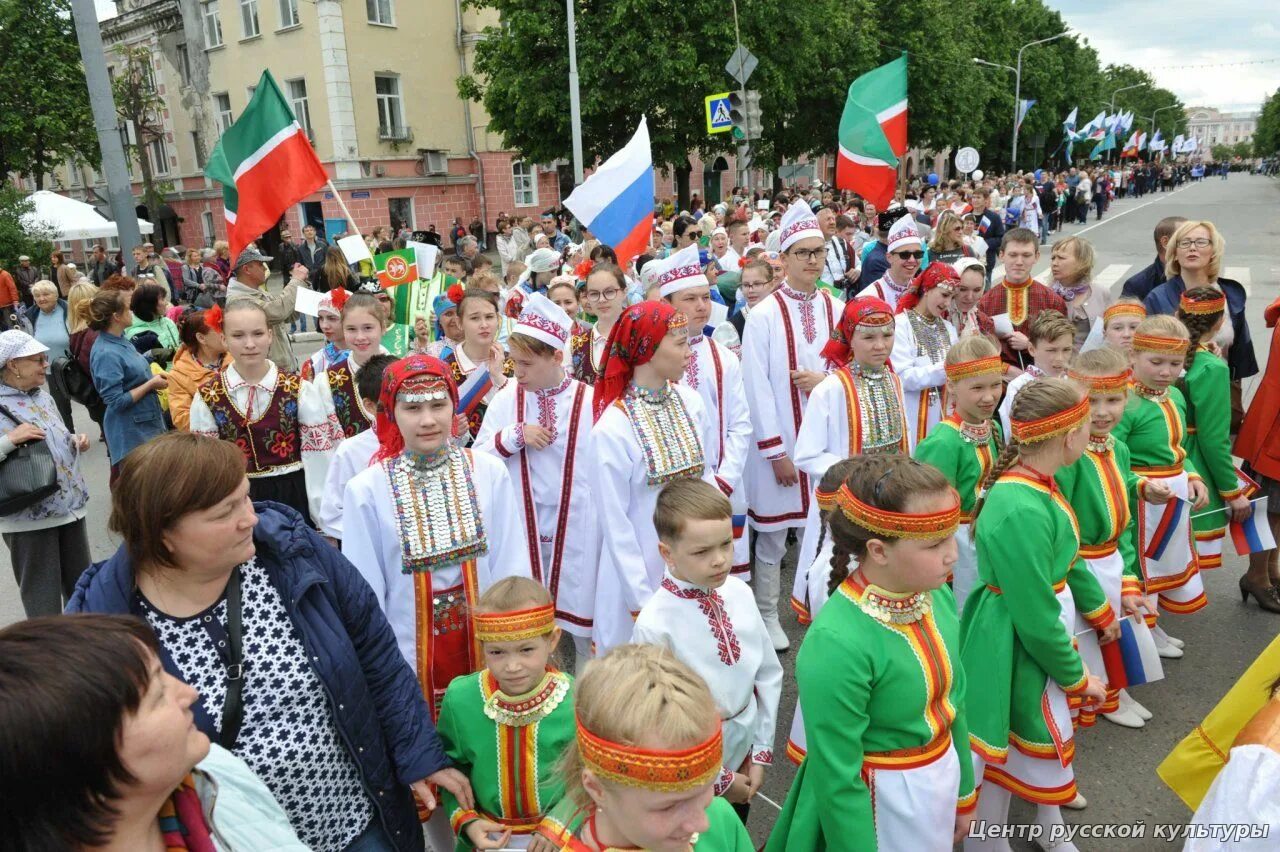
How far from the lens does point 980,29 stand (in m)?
48.6

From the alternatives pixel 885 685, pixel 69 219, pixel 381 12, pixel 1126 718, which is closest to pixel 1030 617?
pixel 885 685

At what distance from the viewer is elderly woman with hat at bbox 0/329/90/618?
15.3 feet

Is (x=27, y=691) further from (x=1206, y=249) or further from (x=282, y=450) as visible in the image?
(x=1206, y=249)

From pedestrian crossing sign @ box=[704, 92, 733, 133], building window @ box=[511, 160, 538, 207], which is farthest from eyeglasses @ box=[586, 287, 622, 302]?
building window @ box=[511, 160, 538, 207]

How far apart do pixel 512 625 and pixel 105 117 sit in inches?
417

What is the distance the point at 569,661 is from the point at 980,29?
5356 cm

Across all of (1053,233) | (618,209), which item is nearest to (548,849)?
(618,209)

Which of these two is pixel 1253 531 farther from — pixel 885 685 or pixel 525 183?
pixel 525 183

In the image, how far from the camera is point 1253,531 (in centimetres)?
489

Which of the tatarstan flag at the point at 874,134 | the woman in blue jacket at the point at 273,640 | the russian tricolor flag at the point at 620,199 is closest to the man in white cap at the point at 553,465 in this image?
the woman in blue jacket at the point at 273,640

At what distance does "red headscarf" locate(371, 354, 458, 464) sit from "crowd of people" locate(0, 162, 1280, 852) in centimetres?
2

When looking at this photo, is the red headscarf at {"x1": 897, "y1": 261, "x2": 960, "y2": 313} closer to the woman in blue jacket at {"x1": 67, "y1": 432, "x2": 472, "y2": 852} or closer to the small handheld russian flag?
the small handheld russian flag

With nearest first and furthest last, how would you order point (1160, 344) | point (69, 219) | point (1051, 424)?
point (1051, 424) < point (1160, 344) < point (69, 219)

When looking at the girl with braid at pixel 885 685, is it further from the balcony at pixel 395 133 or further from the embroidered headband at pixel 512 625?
the balcony at pixel 395 133
